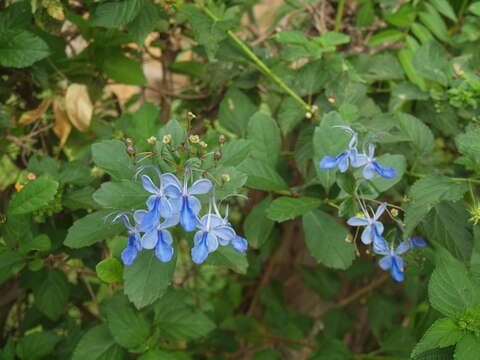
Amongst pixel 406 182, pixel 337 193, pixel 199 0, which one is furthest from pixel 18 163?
pixel 406 182

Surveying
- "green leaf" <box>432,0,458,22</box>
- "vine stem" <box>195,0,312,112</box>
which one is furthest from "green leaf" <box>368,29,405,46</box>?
"vine stem" <box>195,0,312,112</box>

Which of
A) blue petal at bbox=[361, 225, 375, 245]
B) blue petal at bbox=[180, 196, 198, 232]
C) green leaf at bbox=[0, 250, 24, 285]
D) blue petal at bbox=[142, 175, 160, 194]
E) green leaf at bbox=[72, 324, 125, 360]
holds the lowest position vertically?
green leaf at bbox=[72, 324, 125, 360]

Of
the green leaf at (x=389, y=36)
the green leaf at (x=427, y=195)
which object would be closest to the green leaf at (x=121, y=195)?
the green leaf at (x=427, y=195)

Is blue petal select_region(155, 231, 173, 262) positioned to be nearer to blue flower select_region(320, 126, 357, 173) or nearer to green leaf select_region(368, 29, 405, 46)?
blue flower select_region(320, 126, 357, 173)

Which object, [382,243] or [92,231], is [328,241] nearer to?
Result: [382,243]

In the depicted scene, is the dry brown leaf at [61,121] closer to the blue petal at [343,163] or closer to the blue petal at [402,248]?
the blue petal at [343,163]

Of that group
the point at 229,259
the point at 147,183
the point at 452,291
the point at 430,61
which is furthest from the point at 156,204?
the point at 430,61
